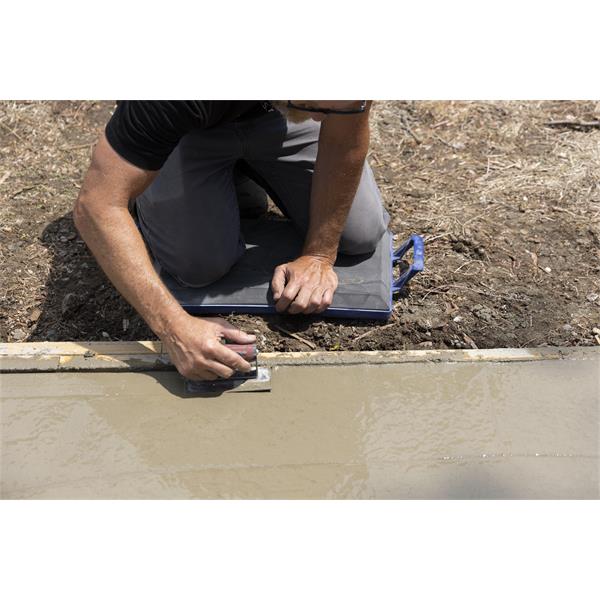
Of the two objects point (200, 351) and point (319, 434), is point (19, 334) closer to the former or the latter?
point (200, 351)

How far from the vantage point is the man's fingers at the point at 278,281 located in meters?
3.12

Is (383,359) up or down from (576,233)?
down

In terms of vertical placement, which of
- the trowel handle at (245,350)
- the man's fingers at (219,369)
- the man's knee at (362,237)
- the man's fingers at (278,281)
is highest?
the man's knee at (362,237)

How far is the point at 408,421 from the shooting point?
2.65 m

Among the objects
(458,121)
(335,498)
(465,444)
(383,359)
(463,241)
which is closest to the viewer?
(335,498)

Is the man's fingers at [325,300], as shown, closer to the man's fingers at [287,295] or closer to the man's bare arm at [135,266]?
the man's fingers at [287,295]

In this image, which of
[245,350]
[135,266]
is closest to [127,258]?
[135,266]

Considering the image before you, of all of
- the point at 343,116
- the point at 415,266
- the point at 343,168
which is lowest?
the point at 415,266

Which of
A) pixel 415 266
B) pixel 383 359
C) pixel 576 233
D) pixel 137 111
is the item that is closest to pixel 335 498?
pixel 383 359

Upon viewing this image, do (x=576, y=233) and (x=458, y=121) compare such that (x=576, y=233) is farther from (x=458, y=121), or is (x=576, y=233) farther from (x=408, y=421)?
(x=408, y=421)

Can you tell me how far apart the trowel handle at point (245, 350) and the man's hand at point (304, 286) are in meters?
0.42

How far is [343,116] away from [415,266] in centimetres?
73

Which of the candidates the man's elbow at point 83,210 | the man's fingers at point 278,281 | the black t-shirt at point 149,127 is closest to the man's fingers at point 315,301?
the man's fingers at point 278,281

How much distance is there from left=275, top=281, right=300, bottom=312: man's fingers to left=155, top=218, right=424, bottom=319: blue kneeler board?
0.06 m
